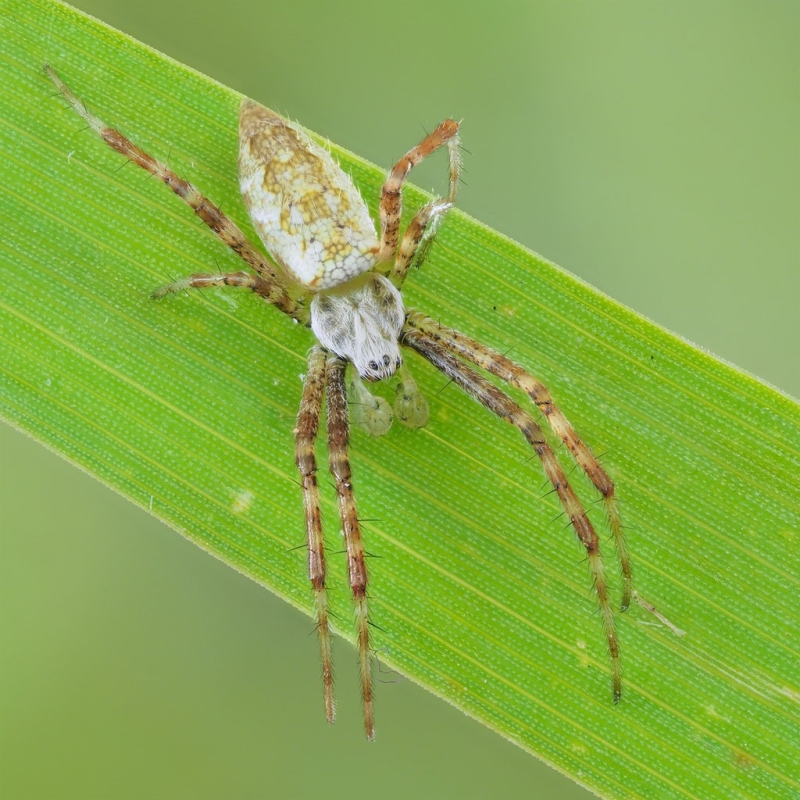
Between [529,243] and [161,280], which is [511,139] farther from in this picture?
[161,280]

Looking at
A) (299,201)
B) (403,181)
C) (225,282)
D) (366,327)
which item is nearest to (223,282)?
(225,282)

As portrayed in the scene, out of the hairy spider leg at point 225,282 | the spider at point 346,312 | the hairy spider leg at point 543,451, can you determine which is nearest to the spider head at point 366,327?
the spider at point 346,312

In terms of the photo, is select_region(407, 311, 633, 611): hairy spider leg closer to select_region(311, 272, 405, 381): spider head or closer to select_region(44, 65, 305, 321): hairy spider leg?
select_region(311, 272, 405, 381): spider head

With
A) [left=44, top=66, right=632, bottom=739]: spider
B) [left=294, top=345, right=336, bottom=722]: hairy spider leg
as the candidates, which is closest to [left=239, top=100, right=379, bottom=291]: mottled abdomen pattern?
[left=44, top=66, right=632, bottom=739]: spider

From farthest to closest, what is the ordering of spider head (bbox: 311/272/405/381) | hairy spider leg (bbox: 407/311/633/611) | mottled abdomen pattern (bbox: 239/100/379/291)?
spider head (bbox: 311/272/405/381)
mottled abdomen pattern (bbox: 239/100/379/291)
hairy spider leg (bbox: 407/311/633/611)

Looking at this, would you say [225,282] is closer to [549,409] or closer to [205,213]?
[205,213]

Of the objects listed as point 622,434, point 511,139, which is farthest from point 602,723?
point 511,139

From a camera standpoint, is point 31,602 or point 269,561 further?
point 31,602
